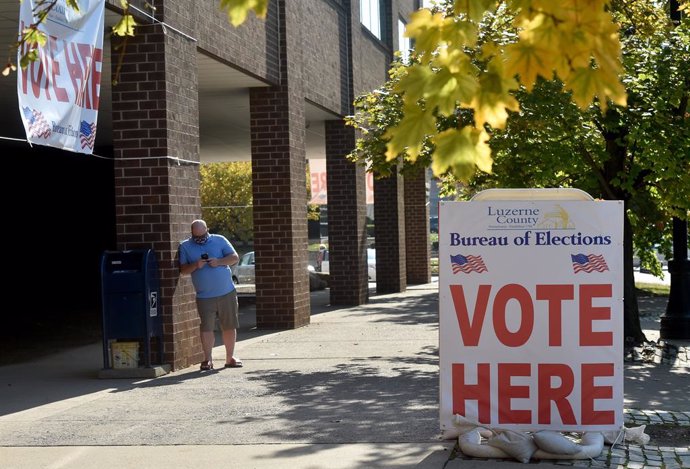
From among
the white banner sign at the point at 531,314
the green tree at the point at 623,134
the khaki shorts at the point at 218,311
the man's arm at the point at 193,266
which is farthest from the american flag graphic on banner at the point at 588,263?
the khaki shorts at the point at 218,311

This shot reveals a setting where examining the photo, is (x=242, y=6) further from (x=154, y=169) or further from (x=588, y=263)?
(x=154, y=169)

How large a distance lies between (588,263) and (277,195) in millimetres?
10745

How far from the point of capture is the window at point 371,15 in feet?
82.2

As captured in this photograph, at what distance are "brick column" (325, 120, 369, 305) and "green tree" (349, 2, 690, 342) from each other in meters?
8.49

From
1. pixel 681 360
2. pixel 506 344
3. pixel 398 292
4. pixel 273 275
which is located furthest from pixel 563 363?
pixel 398 292

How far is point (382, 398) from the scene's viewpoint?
1004 cm

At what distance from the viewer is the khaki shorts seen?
40.5 feet

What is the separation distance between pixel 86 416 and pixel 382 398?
267cm

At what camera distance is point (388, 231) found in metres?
27.8

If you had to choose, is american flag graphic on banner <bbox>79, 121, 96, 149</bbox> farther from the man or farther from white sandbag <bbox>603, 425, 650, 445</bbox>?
white sandbag <bbox>603, 425, 650, 445</bbox>

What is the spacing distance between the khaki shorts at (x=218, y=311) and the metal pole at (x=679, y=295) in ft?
21.5

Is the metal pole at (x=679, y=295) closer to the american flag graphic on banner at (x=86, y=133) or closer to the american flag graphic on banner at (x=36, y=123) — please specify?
the american flag graphic on banner at (x=86, y=133)

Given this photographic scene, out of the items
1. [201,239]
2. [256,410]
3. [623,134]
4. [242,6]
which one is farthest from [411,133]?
[623,134]

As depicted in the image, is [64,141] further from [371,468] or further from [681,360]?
[681,360]
